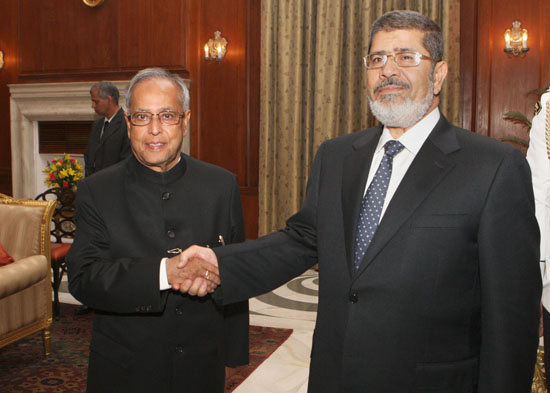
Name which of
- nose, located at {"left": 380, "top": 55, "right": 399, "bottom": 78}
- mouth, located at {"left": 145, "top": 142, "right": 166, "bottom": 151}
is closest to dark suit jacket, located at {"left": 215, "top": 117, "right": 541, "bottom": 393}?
nose, located at {"left": 380, "top": 55, "right": 399, "bottom": 78}

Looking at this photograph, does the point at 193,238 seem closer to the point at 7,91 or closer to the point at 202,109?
the point at 202,109

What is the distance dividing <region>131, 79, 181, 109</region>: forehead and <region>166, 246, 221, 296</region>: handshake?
→ 1.59 feet

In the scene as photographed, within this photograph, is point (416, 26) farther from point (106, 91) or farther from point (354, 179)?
point (106, 91)

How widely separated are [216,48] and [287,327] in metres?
4.26

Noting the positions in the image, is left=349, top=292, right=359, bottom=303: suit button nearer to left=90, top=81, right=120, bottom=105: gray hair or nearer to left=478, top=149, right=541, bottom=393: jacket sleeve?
left=478, top=149, right=541, bottom=393: jacket sleeve

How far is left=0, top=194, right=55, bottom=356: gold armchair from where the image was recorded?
364 cm

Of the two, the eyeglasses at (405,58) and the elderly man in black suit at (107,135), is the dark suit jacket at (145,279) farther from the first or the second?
the elderly man in black suit at (107,135)

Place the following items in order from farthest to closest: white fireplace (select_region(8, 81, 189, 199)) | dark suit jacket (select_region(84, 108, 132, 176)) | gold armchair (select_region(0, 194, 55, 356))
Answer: white fireplace (select_region(8, 81, 189, 199)) < dark suit jacket (select_region(84, 108, 132, 176)) < gold armchair (select_region(0, 194, 55, 356))

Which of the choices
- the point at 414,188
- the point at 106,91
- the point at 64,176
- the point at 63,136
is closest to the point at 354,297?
the point at 414,188

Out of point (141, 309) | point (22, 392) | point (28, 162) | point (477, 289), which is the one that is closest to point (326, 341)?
point (477, 289)

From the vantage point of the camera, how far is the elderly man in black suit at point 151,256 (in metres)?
1.70

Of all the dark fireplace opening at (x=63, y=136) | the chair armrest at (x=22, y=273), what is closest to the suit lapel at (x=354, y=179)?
the chair armrest at (x=22, y=273)

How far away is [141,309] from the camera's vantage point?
1668 millimetres

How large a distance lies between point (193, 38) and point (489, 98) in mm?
4008
